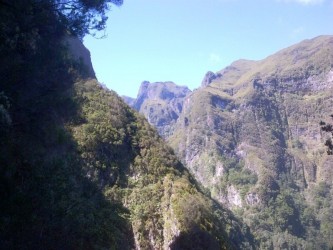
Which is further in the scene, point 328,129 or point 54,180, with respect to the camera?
point 328,129

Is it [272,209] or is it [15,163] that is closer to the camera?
[15,163]

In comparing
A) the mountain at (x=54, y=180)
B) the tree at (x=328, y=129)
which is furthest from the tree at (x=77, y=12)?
the tree at (x=328, y=129)

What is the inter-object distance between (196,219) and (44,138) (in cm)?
2054

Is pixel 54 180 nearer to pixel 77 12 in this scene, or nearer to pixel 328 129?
pixel 77 12

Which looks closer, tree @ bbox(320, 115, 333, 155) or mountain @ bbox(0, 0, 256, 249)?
mountain @ bbox(0, 0, 256, 249)

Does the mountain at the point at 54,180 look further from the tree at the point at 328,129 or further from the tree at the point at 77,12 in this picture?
the tree at the point at 328,129

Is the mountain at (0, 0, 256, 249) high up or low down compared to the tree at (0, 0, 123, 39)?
down

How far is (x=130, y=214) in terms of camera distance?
109ft

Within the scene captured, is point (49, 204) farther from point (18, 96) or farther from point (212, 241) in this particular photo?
point (212, 241)

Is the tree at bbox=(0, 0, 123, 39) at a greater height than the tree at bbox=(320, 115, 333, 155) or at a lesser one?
greater

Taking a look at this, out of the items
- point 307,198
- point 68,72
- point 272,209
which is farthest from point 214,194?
point 68,72

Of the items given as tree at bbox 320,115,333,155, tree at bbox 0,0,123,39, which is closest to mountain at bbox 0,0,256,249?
tree at bbox 0,0,123,39

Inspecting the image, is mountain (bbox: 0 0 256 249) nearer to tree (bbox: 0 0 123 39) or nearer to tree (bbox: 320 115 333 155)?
tree (bbox: 0 0 123 39)

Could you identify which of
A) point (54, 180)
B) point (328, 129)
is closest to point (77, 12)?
point (54, 180)
